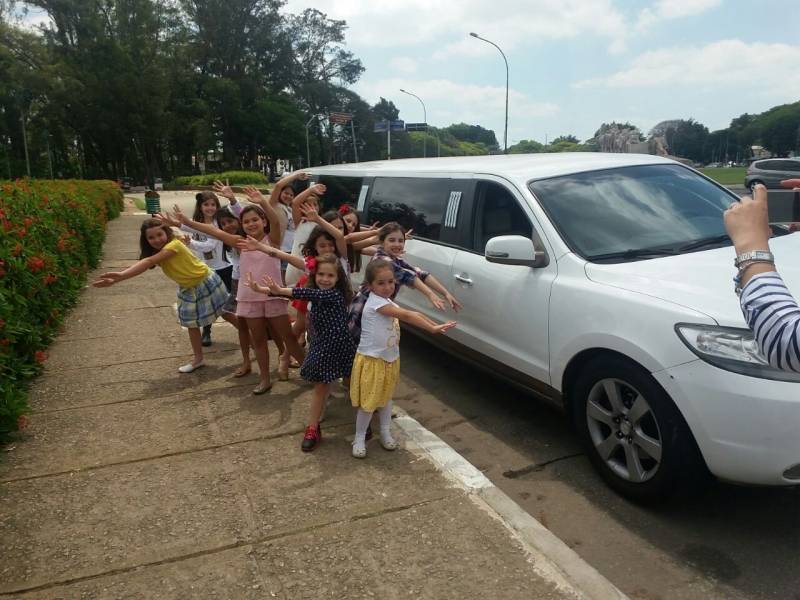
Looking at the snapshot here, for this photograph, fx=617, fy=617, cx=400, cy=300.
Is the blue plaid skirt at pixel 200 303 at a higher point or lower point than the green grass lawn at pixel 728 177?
lower

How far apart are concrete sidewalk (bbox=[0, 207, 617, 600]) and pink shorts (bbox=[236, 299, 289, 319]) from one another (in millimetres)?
584

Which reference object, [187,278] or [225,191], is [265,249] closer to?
[187,278]

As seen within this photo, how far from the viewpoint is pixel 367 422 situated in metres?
3.64

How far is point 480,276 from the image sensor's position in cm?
410

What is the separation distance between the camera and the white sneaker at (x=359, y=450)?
141 inches

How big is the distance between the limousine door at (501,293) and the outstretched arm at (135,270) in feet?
7.56

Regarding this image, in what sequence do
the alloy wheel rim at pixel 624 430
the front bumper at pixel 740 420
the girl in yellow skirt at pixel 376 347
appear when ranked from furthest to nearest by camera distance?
the girl in yellow skirt at pixel 376 347, the alloy wheel rim at pixel 624 430, the front bumper at pixel 740 420

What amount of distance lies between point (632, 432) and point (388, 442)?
1.39 metres

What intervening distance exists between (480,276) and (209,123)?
67.4 metres

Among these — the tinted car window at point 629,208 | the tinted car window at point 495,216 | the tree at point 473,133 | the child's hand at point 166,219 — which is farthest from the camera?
the tree at point 473,133

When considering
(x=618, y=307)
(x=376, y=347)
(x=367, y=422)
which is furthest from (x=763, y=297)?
(x=367, y=422)

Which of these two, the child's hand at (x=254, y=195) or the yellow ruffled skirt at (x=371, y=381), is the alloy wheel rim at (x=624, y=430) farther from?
the child's hand at (x=254, y=195)

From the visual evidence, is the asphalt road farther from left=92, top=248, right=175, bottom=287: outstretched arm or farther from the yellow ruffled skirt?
left=92, top=248, right=175, bottom=287: outstretched arm

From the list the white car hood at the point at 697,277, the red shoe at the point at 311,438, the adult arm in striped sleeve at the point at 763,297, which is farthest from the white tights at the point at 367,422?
the adult arm in striped sleeve at the point at 763,297
